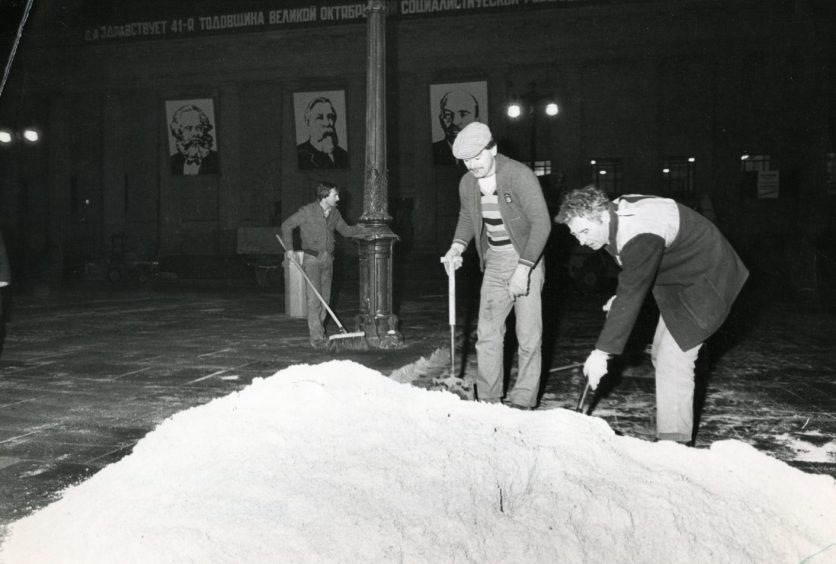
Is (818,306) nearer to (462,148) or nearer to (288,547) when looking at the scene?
(462,148)

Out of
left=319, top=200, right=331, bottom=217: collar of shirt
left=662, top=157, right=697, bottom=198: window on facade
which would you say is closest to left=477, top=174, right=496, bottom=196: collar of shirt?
left=319, top=200, right=331, bottom=217: collar of shirt

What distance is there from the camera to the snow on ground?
2.40m

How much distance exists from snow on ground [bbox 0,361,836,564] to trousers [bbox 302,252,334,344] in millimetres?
3951

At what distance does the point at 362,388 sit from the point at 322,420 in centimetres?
51

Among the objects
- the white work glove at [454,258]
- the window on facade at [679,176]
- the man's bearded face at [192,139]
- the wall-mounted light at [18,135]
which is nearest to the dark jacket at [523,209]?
the white work glove at [454,258]

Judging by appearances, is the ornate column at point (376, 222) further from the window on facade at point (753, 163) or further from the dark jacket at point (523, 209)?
the window on facade at point (753, 163)

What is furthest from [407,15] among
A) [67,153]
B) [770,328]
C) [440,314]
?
[770,328]

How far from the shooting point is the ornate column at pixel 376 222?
728 centimetres

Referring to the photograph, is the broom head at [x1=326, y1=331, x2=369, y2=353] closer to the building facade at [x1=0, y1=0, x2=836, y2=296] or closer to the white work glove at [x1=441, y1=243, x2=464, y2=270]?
the white work glove at [x1=441, y1=243, x2=464, y2=270]

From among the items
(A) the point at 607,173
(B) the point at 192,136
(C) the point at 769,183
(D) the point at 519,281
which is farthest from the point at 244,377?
(B) the point at 192,136

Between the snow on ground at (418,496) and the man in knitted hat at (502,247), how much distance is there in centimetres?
108

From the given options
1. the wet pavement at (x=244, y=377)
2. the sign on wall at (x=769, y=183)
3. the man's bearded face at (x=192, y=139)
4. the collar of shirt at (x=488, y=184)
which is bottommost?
the wet pavement at (x=244, y=377)

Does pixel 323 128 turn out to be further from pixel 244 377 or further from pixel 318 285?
pixel 244 377

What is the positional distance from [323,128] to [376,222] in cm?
2135
